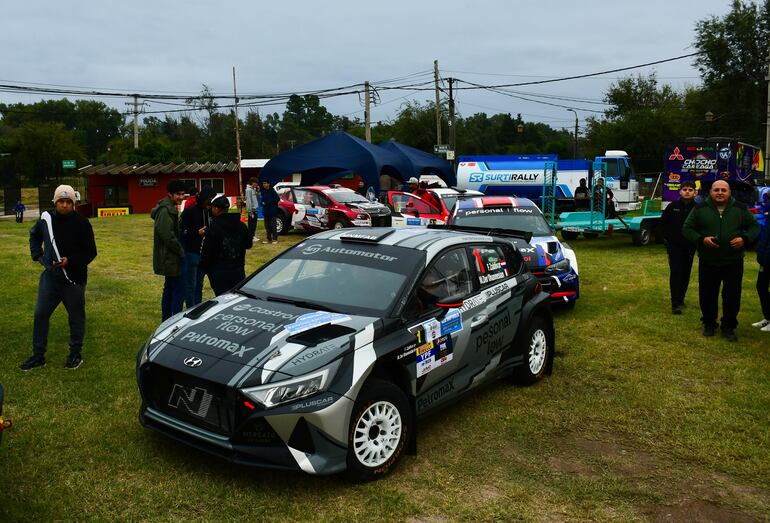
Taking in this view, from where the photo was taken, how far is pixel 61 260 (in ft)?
19.3

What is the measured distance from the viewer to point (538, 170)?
88.0ft

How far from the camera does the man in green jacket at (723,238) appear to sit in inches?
279

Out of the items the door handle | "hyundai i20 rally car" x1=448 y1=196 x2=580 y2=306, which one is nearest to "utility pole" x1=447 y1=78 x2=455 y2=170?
"hyundai i20 rally car" x1=448 y1=196 x2=580 y2=306

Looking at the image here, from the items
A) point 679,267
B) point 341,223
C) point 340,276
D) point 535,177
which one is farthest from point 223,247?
point 535,177

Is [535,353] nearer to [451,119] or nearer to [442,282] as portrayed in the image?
[442,282]

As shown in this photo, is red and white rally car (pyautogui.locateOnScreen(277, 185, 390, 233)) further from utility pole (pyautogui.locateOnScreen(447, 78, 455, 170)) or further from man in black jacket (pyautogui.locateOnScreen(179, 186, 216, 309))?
utility pole (pyautogui.locateOnScreen(447, 78, 455, 170))

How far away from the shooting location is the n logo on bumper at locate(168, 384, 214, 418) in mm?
3973

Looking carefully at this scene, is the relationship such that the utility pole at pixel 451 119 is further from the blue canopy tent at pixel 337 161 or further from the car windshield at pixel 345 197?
Result: the car windshield at pixel 345 197

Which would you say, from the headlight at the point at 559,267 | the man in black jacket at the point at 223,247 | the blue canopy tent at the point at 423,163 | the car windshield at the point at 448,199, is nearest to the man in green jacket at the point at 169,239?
the man in black jacket at the point at 223,247

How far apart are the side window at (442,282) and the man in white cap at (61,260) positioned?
10.2 feet

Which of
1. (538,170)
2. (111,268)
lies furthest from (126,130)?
(111,268)

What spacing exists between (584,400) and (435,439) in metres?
1.62

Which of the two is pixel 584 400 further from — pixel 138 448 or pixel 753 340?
pixel 138 448

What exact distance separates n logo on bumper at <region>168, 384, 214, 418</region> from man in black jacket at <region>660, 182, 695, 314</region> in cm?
679
